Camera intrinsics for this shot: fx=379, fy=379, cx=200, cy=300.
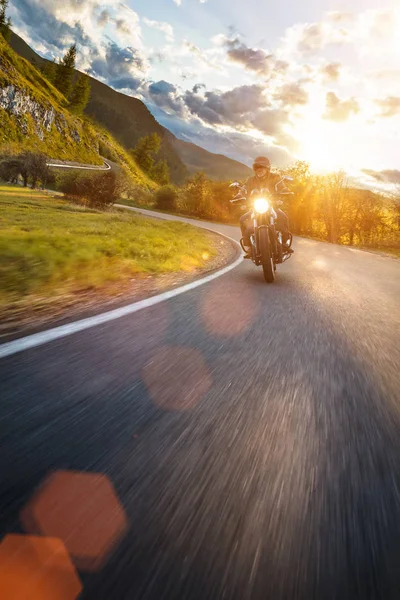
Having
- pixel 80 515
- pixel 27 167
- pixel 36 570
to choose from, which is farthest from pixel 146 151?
pixel 36 570

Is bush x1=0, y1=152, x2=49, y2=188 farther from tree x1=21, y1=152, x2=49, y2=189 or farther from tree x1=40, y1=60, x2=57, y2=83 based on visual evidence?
tree x1=40, y1=60, x2=57, y2=83

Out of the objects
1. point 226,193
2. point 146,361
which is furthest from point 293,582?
point 226,193

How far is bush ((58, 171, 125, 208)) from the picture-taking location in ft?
99.8

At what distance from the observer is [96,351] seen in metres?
2.81

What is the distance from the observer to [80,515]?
1206 mm

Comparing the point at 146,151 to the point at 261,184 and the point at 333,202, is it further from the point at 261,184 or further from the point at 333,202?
the point at 261,184

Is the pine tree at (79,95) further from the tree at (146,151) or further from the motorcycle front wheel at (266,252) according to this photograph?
the motorcycle front wheel at (266,252)

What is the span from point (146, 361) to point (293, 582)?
181cm

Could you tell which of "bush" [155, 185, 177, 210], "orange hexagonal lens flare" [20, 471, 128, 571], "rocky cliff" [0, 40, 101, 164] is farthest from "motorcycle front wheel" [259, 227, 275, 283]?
"rocky cliff" [0, 40, 101, 164]

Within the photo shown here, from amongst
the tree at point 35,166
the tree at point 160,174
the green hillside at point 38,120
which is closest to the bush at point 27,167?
the tree at point 35,166

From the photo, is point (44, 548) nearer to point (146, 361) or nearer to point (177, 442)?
point (177, 442)

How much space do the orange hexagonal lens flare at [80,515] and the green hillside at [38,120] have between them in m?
90.5

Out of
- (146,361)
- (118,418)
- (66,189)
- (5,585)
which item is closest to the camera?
(5,585)

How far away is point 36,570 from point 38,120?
392ft
